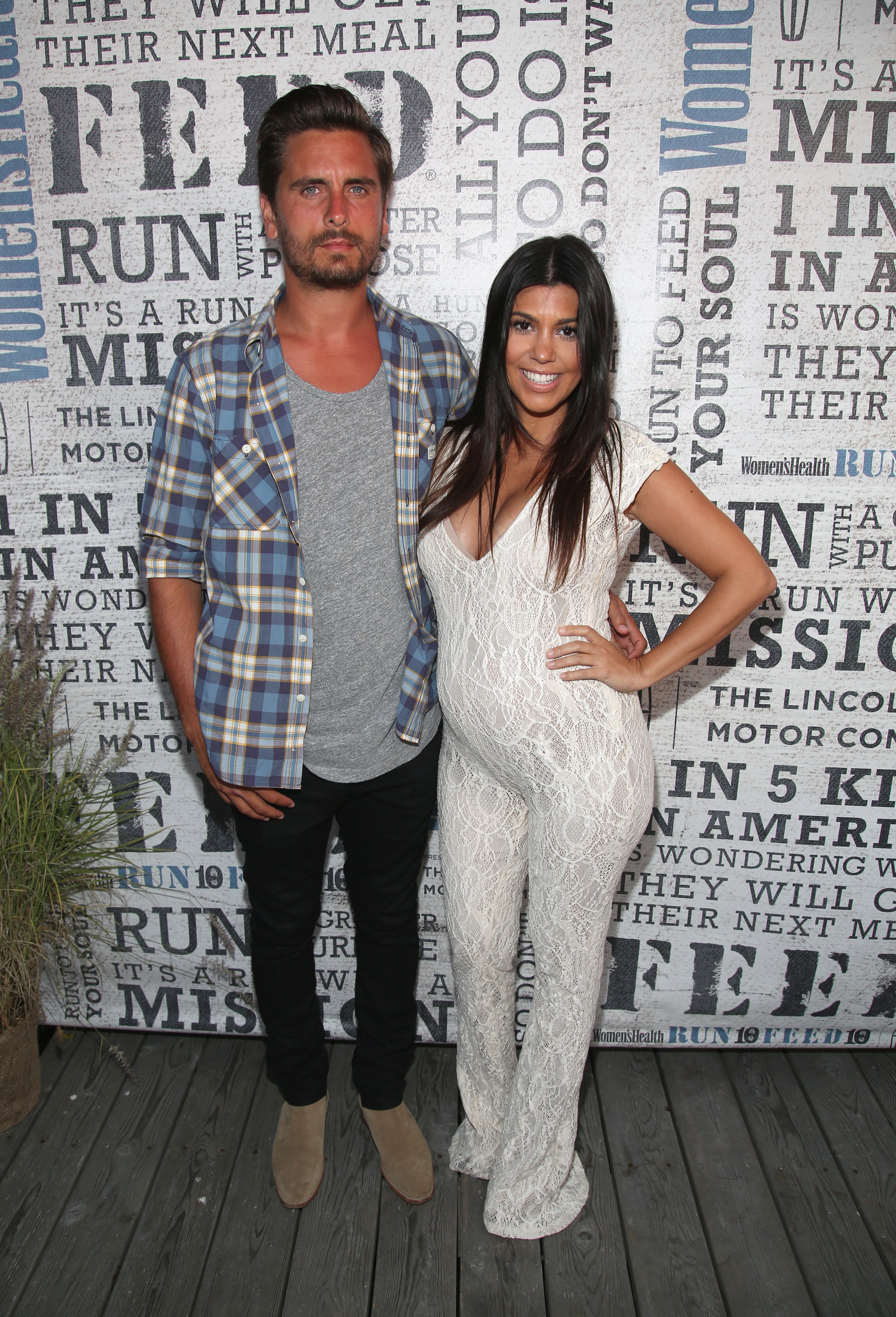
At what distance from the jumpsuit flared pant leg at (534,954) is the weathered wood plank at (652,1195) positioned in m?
0.13

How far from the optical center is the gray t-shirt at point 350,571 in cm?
169

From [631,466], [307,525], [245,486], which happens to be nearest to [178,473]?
[245,486]

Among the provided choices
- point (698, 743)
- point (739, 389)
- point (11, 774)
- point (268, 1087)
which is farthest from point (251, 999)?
point (739, 389)

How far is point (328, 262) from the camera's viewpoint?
1651 millimetres

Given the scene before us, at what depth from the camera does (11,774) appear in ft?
6.79

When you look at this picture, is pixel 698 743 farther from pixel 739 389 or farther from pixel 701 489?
pixel 739 389

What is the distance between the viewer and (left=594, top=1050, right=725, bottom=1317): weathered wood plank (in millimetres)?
1762

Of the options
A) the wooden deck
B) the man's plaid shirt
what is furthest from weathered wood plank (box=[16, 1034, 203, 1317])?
the man's plaid shirt

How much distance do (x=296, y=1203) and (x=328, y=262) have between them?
72.4 inches

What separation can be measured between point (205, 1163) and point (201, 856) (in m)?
0.68

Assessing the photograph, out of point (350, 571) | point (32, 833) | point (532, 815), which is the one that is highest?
point (350, 571)

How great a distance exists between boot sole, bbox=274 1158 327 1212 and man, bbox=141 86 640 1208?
1.78ft

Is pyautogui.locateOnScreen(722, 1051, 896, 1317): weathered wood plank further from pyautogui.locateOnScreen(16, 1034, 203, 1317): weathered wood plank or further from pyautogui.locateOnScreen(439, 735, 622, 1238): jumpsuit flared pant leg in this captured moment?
pyautogui.locateOnScreen(16, 1034, 203, 1317): weathered wood plank

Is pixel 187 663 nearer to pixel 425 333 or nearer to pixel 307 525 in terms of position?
pixel 307 525
